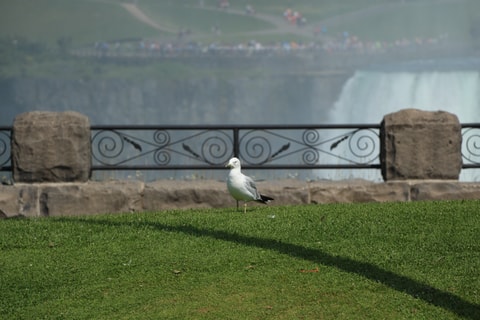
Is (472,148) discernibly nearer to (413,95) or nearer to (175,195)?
(413,95)

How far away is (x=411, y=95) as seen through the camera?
46875 millimetres

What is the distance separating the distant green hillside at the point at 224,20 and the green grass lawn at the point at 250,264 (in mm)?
40768

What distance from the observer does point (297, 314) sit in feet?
25.5

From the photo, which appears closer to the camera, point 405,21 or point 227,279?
point 227,279

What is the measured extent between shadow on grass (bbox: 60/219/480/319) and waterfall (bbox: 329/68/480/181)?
115 feet

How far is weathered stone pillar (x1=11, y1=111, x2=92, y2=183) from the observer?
12.3 metres

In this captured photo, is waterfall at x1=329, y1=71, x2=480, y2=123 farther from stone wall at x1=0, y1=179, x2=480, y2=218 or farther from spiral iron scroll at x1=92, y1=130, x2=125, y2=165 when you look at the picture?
stone wall at x1=0, y1=179, x2=480, y2=218

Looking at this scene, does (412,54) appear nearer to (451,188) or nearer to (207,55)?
(207,55)

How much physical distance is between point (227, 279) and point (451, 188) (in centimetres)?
468

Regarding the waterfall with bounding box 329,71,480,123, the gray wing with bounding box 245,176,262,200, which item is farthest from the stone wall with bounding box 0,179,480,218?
the waterfall with bounding box 329,71,480,123

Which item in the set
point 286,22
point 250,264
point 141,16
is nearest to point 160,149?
point 250,264

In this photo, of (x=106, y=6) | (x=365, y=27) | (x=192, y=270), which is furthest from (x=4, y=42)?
(x=192, y=270)

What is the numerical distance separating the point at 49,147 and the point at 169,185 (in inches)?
61.6

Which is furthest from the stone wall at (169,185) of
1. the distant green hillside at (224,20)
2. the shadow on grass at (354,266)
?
the distant green hillside at (224,20)
